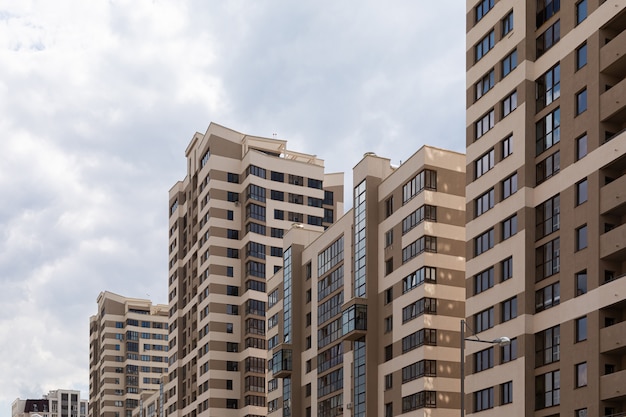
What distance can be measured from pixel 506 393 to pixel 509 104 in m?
19.6

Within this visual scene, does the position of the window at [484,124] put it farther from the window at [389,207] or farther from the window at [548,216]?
the window at [389,207]

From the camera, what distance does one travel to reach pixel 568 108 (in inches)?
2495

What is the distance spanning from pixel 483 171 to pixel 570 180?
37.2ft

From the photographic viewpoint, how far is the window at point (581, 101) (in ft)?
204

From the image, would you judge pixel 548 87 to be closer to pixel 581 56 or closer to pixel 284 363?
pixel 581 56

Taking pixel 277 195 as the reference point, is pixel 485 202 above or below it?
below

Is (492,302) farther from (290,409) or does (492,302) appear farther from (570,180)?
(290,409)

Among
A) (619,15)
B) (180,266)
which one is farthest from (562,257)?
(180,266)

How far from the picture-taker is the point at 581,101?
2466 inches

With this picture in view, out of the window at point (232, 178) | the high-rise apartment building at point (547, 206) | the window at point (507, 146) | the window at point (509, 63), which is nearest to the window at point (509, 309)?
the high-rise apartment building at point (547, 206)

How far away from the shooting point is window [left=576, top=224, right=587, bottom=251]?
6059 cm

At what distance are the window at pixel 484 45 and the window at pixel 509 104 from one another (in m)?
5.12

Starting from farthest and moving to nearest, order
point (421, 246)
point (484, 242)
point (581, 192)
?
point (421, 246) < point (484, 242) < point (581, 192)

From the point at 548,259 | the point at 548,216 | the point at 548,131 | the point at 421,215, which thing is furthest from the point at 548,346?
the point at 421,215
